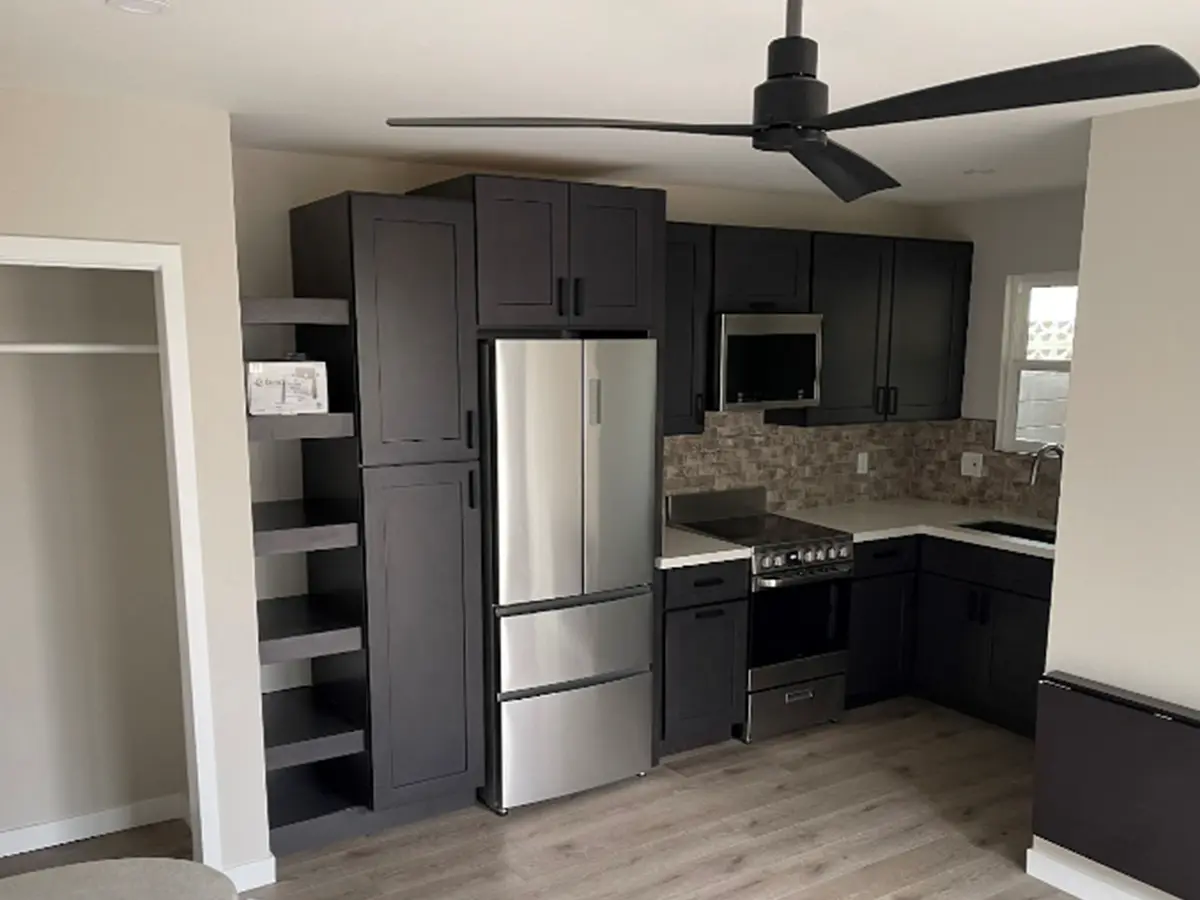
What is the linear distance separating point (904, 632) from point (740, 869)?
1811 mm

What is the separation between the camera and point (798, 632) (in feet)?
14.6

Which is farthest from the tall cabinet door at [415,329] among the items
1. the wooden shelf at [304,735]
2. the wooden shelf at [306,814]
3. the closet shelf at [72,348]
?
the wooden shelf at [306,814]

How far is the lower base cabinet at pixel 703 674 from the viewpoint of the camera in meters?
4.11

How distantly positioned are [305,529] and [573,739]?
133cm

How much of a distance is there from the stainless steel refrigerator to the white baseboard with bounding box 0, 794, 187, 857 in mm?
1198

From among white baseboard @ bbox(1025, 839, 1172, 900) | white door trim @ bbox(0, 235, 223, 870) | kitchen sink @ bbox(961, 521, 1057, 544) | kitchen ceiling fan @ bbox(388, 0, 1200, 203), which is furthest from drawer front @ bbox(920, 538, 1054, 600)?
white door trim @ bbox(0, 235, 223, 870)

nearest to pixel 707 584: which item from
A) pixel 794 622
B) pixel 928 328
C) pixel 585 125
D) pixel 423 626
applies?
pixel 794 622

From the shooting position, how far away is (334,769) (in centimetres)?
376

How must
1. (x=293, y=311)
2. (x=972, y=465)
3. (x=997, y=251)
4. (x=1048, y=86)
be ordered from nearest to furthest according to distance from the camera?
(x=1048, y=86) < (x=293, y=311) < (x=997, y=251) < (x=972, y=465)

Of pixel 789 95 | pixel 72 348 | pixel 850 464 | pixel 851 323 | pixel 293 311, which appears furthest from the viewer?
pixel 850 464

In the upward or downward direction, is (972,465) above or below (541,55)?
below

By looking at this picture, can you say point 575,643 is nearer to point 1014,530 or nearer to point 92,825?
point 92,825

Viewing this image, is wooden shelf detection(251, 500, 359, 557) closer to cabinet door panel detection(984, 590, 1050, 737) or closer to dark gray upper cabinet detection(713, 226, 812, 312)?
dark gray upper cabinet detection(713, 226, 812, 312)

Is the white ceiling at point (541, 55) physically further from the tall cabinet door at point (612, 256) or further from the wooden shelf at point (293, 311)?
the wooden shelf at point (293, 311)
